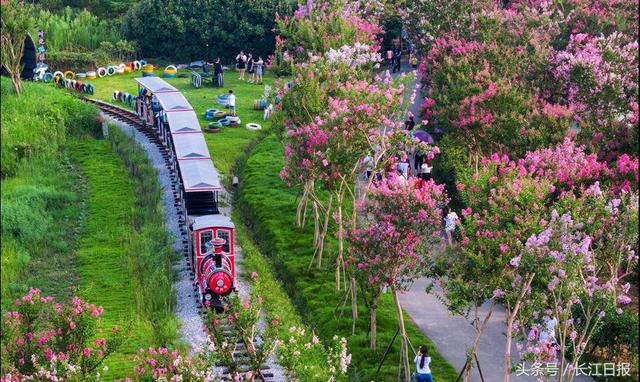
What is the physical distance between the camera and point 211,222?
34250 millimetres

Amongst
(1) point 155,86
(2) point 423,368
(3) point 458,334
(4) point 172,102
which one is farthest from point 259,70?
(2) point 423,368

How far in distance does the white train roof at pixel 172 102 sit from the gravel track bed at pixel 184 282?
8.98 feet

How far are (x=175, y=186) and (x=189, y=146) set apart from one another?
12.9ft

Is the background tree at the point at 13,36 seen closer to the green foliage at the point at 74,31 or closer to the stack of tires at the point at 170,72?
the stack of tires at the point at 170,72

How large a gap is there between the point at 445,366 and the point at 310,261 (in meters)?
9.14

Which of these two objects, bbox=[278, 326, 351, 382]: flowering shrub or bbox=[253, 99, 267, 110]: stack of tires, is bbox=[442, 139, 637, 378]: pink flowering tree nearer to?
bbox=[278, 326, 351, 382]: flowering shrub

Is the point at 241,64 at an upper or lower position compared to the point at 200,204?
upper

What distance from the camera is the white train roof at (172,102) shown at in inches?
1918

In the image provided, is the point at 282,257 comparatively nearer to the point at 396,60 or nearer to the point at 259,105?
the point at 259,105

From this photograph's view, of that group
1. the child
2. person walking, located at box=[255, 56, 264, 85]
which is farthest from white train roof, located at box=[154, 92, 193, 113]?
person walking, located at box=[255, 56, 264, 85]

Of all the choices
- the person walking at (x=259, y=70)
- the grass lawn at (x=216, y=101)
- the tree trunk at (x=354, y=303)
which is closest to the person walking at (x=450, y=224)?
the tree trunk at (x=354, y=303)

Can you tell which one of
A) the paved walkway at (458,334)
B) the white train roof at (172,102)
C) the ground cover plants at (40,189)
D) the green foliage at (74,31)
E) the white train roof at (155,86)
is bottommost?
the paved walkway at (458,334)

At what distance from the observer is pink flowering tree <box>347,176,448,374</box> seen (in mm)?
28391

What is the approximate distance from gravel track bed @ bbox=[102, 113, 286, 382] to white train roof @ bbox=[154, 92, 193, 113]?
2.74 meters
